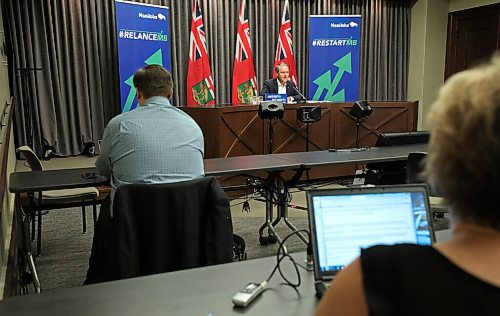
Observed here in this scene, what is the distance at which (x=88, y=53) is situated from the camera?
5.92m

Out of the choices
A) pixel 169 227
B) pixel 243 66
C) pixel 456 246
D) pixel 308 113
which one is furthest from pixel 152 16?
pixel 456 246

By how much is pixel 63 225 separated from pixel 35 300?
3037 mm

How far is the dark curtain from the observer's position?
555cm

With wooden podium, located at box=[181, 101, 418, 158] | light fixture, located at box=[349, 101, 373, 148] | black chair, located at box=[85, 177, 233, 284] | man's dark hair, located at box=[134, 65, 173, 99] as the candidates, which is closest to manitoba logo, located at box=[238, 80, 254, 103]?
wooden podium, located at box=[181, 101, 418, 158]

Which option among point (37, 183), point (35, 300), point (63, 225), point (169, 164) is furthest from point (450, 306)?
point (63, 225)

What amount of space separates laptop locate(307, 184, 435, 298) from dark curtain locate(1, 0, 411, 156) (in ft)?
17.0

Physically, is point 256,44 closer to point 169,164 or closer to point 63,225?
point 63,225

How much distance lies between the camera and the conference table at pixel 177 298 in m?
1.11

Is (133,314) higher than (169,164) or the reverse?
the reverse

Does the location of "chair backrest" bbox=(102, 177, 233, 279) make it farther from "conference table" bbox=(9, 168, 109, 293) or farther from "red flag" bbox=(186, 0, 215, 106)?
"red flag" bbox=(186, 0, 215, 106)

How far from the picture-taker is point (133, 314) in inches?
43.0

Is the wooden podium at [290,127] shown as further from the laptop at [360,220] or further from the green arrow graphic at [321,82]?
the laptop at [360,220]

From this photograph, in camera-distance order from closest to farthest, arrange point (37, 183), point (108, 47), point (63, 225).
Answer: point (37, 183)
point (63, 225)
point (108, 47)

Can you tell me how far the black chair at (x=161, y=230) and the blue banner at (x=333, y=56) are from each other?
222 inches
